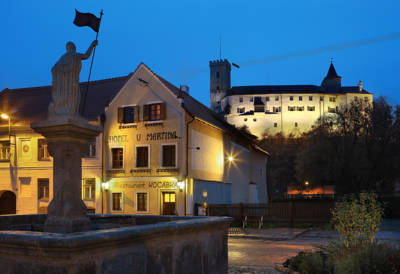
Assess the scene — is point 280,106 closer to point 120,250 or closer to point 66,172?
point 66,172

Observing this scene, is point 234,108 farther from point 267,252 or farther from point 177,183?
point 267,252

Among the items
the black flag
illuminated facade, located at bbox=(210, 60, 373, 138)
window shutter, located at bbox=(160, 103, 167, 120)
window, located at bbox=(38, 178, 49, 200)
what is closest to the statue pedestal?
the black flag

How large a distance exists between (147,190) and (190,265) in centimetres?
2366

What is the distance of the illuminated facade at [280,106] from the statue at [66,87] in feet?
389

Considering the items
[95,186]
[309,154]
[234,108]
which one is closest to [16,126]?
[95,186]

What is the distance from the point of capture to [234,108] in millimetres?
132250

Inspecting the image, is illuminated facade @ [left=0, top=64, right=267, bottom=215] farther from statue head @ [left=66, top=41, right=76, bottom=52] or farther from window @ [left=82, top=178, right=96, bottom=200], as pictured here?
statue head @ [left=66, top=41, right=76, bottom=52]

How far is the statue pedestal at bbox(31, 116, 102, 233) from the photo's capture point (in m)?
7.35

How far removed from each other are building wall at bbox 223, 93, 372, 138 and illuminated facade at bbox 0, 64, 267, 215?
3763 inches

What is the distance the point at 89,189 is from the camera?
1262 inches

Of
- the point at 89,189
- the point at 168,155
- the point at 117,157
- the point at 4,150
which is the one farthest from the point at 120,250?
the point at 4,150

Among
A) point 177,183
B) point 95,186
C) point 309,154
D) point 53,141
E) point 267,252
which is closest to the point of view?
point 53,141

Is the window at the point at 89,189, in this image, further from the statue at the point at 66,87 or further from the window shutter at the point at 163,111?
the statue at the point at 66,87

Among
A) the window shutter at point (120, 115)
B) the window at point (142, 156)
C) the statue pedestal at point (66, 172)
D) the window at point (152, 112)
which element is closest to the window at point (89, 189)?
the window at point (142, 156)
